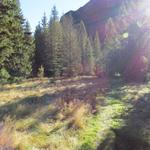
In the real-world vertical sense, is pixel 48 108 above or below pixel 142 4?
below

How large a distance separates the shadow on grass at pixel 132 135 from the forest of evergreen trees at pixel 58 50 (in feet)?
41.4

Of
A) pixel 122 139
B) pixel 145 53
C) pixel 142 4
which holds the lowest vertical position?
pixel 122 139

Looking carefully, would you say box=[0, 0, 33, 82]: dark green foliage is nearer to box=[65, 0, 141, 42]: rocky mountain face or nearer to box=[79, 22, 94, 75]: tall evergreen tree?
box=[79, 22, 94, 75]: tall evergreen tree

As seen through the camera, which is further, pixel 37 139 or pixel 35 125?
pixel 35 125

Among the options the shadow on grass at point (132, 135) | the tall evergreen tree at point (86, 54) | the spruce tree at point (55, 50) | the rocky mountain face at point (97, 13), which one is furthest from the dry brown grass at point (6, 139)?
the rocky mountain face at point (97, 13)

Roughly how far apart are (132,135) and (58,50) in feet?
189

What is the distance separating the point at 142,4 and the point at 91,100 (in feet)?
115

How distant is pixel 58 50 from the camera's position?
69.8 m

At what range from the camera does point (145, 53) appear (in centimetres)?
3934

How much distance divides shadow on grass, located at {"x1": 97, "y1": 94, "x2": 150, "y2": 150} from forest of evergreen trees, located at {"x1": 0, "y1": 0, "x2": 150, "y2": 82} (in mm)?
12614

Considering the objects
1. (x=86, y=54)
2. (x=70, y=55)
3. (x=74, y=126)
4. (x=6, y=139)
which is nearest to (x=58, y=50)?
(x=70, y=55)

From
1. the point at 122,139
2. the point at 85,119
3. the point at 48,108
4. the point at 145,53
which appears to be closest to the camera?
the point at 122,139

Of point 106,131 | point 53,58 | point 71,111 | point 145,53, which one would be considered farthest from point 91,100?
point 53,58

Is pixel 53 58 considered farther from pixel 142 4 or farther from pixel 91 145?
pixel 91 145
